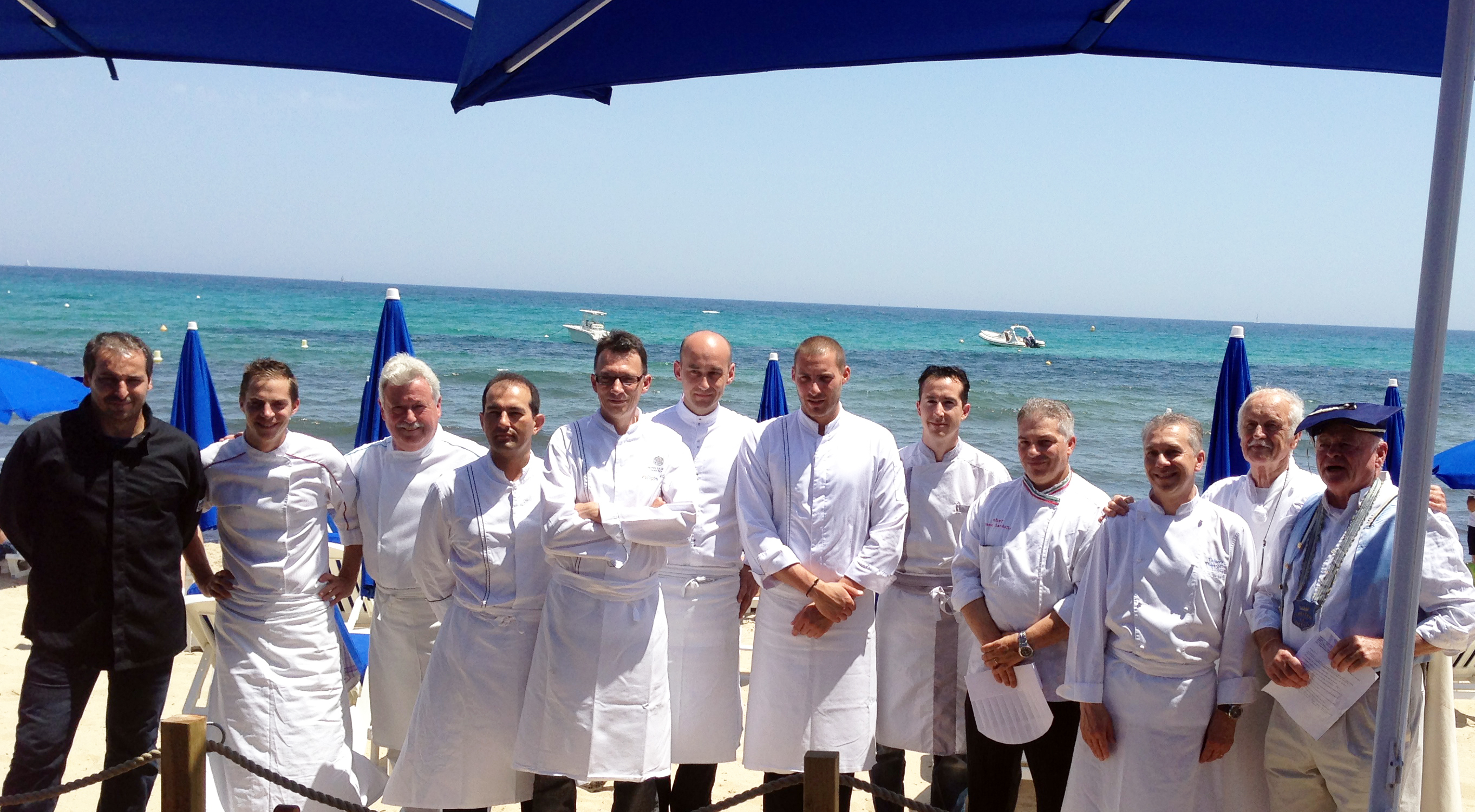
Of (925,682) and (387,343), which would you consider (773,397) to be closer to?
(387,343)

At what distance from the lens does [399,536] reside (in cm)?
394

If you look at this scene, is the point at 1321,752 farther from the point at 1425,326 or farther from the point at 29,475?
the point at 29,475

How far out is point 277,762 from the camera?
3680 mm

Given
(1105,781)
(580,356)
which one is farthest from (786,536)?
(580,356)

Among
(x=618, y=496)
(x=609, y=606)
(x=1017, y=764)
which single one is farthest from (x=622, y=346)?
(x=1017, y=764)

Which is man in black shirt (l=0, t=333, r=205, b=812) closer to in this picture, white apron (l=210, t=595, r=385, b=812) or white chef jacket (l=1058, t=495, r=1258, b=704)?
white apron (l=210, t=595, r=385, b=812)

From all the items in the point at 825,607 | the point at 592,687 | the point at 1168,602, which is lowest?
the point at 592,687

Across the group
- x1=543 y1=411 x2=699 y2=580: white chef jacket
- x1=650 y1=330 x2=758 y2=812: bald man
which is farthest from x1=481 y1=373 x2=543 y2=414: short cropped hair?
x1=650 y1=330 x2=758 y2=812: bald man

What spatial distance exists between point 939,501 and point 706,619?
0.99 m

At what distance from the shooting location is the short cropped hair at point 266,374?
3658 mm

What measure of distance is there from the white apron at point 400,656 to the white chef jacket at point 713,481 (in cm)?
90

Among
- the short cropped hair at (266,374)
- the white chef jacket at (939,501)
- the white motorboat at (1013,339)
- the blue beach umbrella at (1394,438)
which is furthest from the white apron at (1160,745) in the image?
the white motorboat at (1013,339)

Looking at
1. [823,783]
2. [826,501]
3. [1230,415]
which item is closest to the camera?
[823,783]

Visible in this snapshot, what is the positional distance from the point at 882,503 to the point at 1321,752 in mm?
1533
